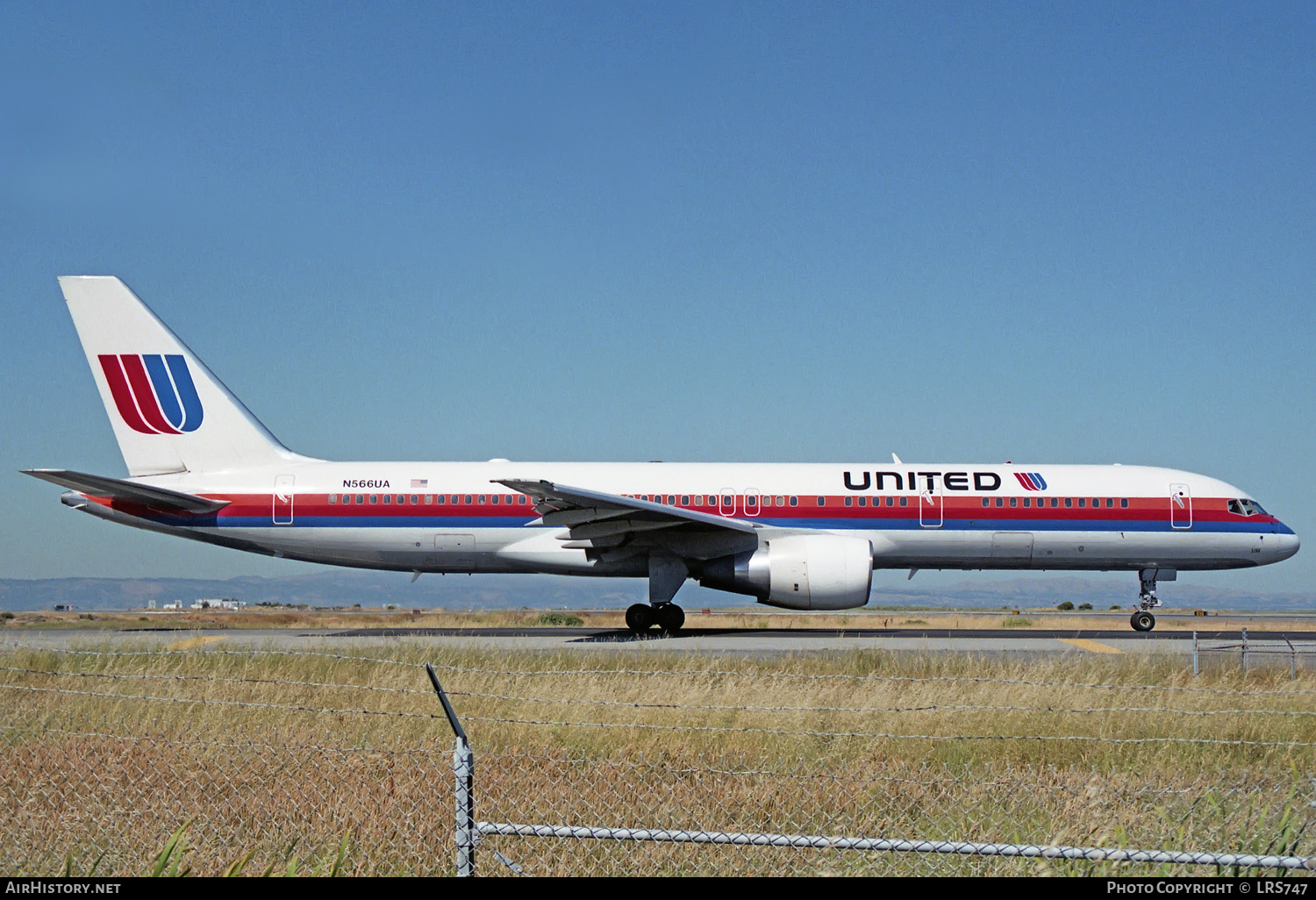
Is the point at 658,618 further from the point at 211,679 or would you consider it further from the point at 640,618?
the point at 211,679

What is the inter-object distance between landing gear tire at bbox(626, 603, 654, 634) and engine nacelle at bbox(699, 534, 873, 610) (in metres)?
2.29

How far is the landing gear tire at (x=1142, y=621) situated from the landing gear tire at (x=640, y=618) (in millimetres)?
11177

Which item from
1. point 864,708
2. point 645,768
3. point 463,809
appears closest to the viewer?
point 463,809

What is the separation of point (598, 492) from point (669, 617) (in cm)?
307

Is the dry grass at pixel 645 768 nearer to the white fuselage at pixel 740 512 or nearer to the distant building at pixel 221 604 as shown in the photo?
the white fuselage at pixel 740 512

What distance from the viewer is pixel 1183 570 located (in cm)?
2441

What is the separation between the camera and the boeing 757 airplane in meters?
22.4

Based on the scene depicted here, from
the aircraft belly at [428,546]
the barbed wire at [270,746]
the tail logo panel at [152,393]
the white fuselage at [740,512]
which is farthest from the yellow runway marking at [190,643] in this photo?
the barbed wire at [270,746]

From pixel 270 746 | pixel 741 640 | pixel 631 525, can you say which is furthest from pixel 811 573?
pixel 270 746

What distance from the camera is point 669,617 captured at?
22.2 metres

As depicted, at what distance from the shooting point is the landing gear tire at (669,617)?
22234 mm

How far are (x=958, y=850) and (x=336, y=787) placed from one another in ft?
16.2

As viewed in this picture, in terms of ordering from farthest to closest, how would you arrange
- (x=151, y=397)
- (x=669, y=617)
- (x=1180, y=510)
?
(x=151, y=397)
(x=1180, y=510)
(x=669, y=617)

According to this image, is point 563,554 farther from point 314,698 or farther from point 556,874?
point 556,874
